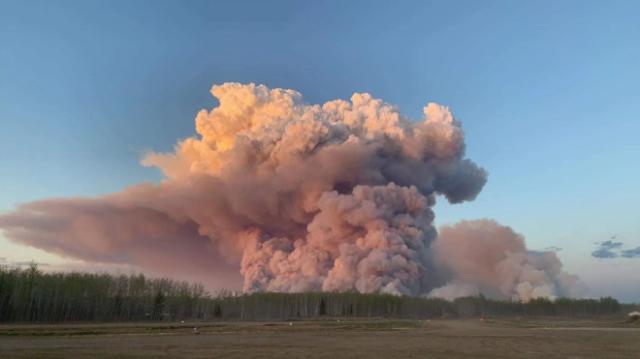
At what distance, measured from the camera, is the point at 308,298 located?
126000 millimetres

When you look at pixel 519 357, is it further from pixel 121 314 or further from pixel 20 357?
pixel 121 314

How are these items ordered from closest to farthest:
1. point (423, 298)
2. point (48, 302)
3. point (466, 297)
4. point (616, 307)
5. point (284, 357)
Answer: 1. point (284, 357)
2. point (48, 302)
3. point (423, 298)
4. point (466, 297)
5. point (616, 307)

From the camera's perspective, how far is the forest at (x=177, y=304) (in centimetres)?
8162

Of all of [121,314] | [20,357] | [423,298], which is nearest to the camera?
[20,357]

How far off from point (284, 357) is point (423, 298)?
11514cm

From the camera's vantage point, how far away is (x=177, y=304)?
351ft

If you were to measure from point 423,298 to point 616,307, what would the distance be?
84920mm

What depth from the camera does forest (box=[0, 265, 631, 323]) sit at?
81.6 m

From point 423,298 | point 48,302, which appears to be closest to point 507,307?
point 423,298

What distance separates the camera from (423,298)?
13975 cm

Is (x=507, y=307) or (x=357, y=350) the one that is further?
Result: (x=507, y=307)

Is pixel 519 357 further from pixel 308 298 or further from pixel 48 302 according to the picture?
pixel 308 298

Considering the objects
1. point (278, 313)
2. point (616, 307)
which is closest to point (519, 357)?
point (278, 313)

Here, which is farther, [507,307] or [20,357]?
[507,307]
